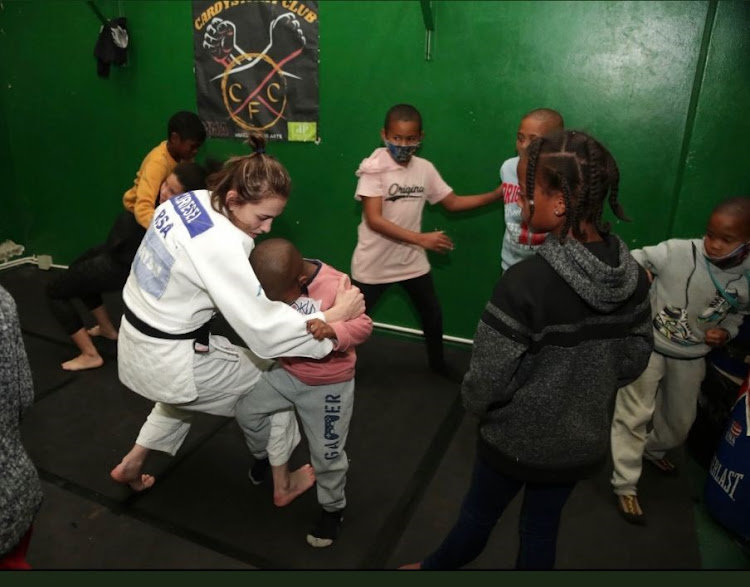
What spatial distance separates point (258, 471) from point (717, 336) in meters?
1.95

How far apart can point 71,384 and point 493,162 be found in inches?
108

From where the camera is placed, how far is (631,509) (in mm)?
2365

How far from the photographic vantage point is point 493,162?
336 centimetres

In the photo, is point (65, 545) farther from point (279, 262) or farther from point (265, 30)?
point (265, 30)

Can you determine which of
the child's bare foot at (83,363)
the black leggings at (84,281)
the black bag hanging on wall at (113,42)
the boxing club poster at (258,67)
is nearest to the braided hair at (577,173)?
the black leggings at (84,281)

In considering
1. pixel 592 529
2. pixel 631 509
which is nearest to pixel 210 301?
pixel 592 529

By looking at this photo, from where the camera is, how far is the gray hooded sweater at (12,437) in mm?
1104

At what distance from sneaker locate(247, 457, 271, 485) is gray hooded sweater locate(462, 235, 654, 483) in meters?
1.24

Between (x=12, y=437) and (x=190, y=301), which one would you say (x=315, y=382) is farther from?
(x=12, y=437)

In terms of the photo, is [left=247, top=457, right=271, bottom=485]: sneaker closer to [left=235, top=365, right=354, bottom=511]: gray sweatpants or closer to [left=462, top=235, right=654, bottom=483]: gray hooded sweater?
[left=235, top=365, right=354, bottom=511]: gray sweatpants

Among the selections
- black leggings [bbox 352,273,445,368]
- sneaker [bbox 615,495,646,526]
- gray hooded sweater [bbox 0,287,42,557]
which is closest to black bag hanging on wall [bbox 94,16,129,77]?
black leggings [bbox 352,273,445,368]

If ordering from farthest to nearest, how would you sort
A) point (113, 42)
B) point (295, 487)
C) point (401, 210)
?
1. point (113, 42)
2. point (401, 210)
3. point (295, 487)

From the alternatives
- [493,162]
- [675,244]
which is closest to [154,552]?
[675,244]

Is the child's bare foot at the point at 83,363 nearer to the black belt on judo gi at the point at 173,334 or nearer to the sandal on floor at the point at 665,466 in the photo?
the black belt on judo gi at the point at 173,334
